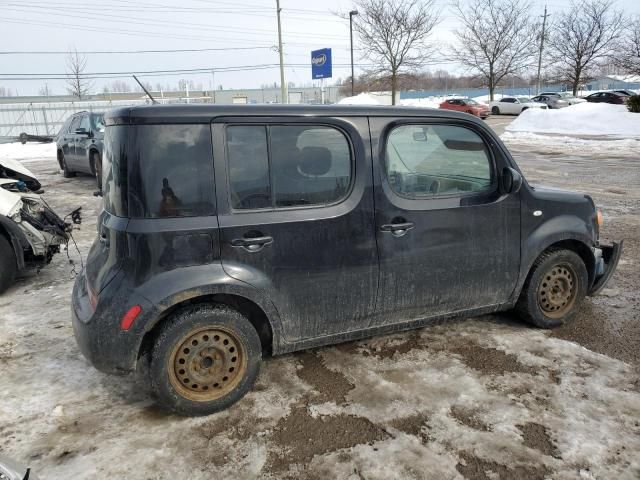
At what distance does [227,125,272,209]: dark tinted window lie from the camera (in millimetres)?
3021

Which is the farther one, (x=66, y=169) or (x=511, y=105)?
(x=511, y=105)

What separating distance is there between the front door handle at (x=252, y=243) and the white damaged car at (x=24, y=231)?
3377 mm

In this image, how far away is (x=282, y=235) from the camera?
123 inches

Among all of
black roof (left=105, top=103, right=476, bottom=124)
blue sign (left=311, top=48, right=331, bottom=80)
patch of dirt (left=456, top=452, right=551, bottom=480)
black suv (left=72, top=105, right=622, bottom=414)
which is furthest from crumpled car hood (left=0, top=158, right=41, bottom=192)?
blue sign (left=311, top=48, right=331, bottom=80)

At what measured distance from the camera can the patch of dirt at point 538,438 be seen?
107 inches

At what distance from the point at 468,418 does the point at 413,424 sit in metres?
0.33

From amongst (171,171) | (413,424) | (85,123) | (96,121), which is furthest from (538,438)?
(85,123)

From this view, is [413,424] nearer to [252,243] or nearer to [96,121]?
[252,243]

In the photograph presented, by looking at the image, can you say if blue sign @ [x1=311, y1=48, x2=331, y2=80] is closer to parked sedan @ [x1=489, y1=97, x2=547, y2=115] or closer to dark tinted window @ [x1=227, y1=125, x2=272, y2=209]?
parked sedan @ [x1=489, y1=97, x2=547, y2=115]

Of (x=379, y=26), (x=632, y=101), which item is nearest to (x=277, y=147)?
(x=632, y=101)

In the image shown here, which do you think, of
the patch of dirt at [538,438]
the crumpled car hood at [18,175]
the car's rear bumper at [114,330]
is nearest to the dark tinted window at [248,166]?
the car's rear bumper at [114,330]

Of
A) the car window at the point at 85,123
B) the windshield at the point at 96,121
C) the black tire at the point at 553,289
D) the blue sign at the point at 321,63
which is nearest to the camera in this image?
the black tire at the point at 553,289

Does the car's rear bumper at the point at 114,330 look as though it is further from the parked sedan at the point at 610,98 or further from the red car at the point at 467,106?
the parked sedan at the point at 610,98

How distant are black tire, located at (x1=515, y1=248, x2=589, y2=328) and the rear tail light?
2.92 m
